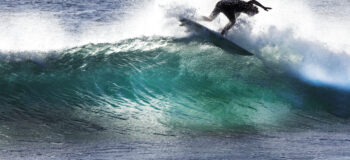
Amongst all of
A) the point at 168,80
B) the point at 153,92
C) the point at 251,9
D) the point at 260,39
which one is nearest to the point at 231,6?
the point at 251,9

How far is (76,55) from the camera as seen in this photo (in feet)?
44.7

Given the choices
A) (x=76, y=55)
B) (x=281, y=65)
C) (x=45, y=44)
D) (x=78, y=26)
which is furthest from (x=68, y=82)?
(x=78, y=26)

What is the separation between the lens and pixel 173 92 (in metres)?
12.2

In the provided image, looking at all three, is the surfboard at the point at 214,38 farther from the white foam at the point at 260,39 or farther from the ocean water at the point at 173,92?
the white foam at the point at 260,39

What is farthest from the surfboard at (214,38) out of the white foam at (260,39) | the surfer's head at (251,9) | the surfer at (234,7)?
the surfer's head at (251,9)

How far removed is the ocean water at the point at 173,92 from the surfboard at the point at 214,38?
0.53 feet

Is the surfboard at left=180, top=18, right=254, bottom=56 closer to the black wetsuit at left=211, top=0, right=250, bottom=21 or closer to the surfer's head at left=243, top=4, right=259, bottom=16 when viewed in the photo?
the black wetsuit at left=211, top=0, right=250, bottom=21

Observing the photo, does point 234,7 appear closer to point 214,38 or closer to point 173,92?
point 214,38

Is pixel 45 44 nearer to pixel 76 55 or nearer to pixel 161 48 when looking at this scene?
pixel 76 55

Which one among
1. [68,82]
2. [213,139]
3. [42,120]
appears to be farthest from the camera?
[68,82]

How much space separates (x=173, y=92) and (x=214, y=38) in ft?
8.26

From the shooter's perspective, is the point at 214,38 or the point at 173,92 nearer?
the point at 173,92

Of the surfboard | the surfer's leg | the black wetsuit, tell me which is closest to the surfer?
the black wetsuit

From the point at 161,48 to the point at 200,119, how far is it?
12.7ft
